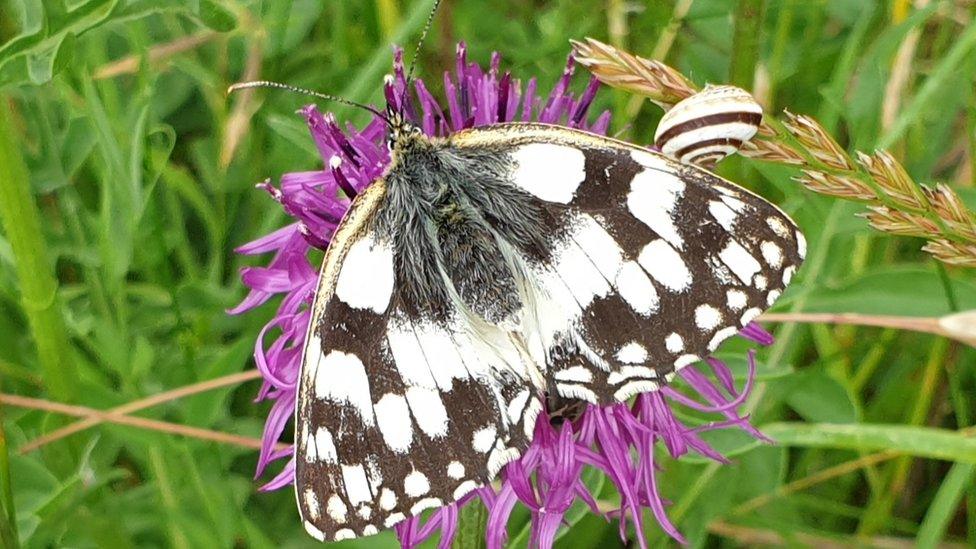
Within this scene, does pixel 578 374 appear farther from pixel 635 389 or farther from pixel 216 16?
pixel 216 16

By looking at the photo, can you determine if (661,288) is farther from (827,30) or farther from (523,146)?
(827,30)

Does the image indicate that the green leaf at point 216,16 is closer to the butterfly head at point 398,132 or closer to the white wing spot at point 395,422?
the butterfly head at point 398,132

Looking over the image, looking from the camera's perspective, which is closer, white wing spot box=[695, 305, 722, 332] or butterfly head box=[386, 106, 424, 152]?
white wing spot box=[695, 305, 722, 332]

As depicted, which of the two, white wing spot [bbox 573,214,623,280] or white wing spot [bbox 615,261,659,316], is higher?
white wing spot [bbox 573,214,623,280]

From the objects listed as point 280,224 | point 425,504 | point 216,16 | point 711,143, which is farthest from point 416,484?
point 280,224

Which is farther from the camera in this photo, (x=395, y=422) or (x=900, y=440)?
(x=900, y=440)

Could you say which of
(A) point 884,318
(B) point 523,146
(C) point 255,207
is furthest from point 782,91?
(B) point 523,146

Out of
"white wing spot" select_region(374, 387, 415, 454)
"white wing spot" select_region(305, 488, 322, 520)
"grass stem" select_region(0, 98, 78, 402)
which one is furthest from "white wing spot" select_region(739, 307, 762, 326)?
"grass stem" select_region(0, 98, 78, 402)

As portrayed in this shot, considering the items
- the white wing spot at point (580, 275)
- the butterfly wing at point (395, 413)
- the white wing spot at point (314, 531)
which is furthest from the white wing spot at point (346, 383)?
the white wing spot at point (580, 275)

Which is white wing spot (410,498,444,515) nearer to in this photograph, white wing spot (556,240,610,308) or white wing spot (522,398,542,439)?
white wing spot (522,398,542,439)
